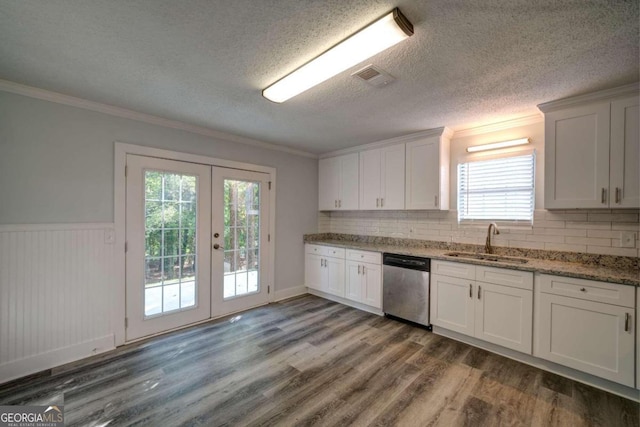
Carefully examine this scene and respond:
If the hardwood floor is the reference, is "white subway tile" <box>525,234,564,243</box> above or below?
above

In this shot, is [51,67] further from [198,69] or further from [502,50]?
[502,50]

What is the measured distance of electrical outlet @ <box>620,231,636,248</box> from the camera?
237 cm

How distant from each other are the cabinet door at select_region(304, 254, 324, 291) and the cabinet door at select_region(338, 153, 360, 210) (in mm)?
983

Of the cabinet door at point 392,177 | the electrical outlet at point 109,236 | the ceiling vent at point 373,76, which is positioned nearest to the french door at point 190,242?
the electrical outlet at point 109,236

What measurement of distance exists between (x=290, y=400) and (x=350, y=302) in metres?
2.14

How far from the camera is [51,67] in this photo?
1965mm

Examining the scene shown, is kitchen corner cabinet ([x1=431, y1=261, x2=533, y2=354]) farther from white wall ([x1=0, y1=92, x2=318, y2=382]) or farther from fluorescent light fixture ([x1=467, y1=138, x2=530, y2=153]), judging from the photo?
white wall ([x1=0, y1=92, x2=318, y2=382])

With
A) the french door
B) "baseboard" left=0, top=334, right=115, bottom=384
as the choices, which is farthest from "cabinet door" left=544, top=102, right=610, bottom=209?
"baseboard" left=0, top=334, right=115, bottom=384

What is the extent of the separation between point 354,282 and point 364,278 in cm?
20

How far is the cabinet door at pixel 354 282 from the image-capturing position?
3.80m

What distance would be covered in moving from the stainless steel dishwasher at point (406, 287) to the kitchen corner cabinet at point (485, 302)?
0.10 metres

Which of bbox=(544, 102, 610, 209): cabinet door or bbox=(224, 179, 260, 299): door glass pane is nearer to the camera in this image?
bbox=(544, 102, 610, 209): cabinet door

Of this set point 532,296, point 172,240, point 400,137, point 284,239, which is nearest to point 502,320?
point 532,296

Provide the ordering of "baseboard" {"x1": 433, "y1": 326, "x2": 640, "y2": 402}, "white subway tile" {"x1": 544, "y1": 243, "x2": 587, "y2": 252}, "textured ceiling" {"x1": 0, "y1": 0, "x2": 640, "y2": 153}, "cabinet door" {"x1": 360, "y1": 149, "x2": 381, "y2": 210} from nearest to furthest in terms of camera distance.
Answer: "textured ceiling" {"x1": 0, "y1": 0, "x2": 640, "y2": 153}, "baseboard" {"x1": 433, "y1": 326, "x2": 640, "y2": 402}, "white subway tile" {"x1": 544, "y1": 243, "x2": 587, "y2": 252}, "cabinet door" {"x1": 360, "y1": 149, "x2": 381, "y2": 210}
